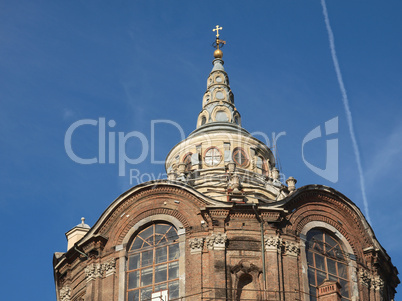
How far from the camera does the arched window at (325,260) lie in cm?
5850

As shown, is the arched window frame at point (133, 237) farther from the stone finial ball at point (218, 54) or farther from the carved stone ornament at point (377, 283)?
the stone finial ball at point (218, 54)

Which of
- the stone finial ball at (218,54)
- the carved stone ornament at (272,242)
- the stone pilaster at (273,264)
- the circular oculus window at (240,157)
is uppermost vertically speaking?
the stone finial ball at (218,54)

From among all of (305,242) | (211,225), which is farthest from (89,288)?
(305,242)

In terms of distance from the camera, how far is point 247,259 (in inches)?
2253

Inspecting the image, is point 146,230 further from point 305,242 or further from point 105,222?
point 305,242

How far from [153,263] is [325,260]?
9689 mm

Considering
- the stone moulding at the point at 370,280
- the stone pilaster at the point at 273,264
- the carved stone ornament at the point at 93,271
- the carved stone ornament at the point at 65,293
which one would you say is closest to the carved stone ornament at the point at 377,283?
the stone moulding at the point at 370,280

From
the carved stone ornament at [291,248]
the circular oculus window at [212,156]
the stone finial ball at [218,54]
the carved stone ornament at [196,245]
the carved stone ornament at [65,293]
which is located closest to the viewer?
the carved stone ornament at [196,245]

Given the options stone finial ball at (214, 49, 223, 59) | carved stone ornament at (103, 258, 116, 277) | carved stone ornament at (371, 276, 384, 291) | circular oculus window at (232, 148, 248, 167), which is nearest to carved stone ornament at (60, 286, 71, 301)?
carved stone ornament at (103, 258, 116, 277)

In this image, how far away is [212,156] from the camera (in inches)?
2751

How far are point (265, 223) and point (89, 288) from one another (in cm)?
1044

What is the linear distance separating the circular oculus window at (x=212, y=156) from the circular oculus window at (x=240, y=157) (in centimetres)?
100

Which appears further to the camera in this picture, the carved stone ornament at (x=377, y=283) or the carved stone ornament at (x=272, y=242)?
→ the carved stone ornament at (x=377, y=283)

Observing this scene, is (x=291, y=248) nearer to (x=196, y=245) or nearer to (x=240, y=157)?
(x=196, y=245)
